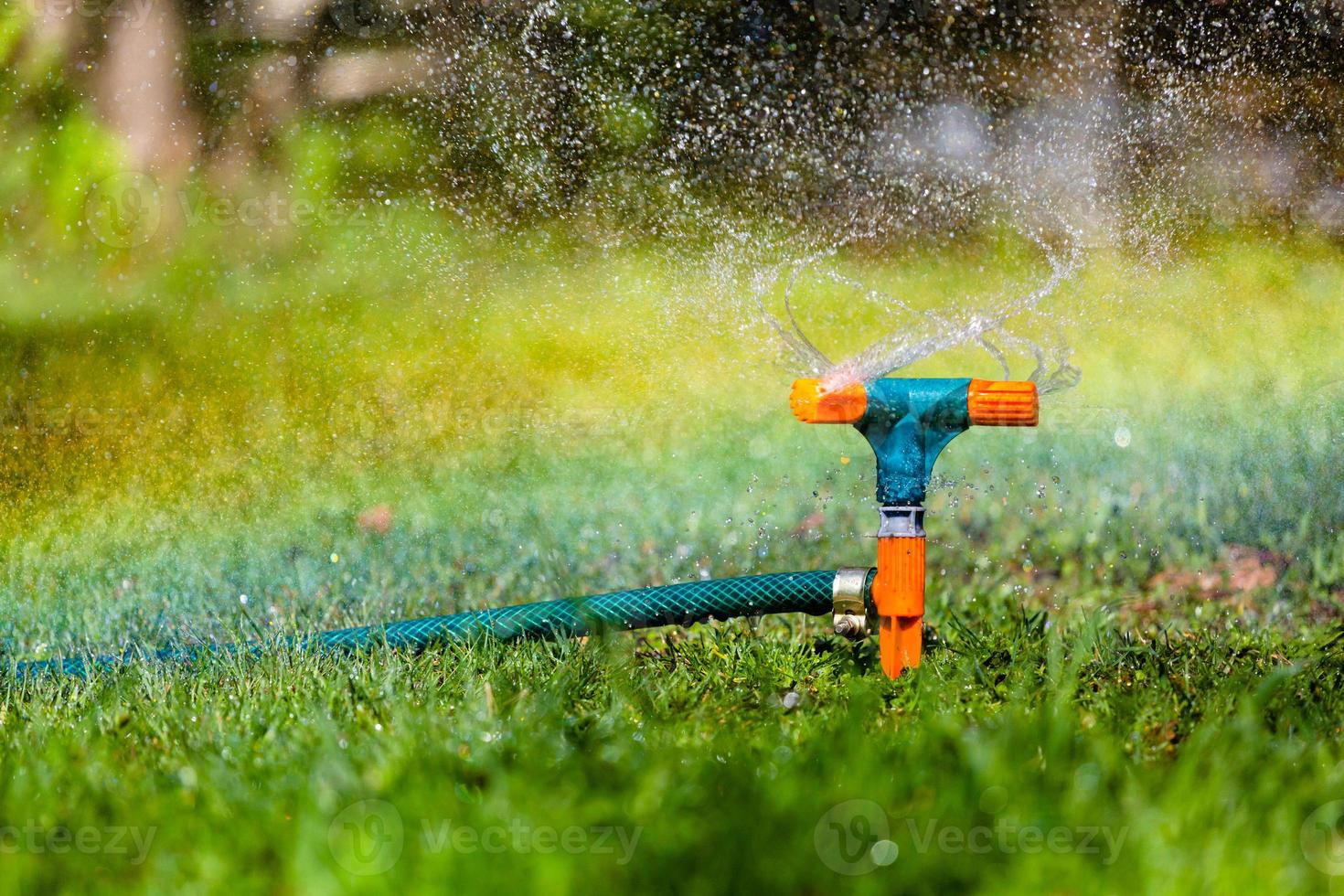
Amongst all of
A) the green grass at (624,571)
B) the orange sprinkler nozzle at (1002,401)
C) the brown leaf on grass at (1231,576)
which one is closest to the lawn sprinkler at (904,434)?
the orange sprinkler nozzle at (1002,401)

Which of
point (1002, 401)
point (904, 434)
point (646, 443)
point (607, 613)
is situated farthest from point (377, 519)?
point (1002, 401)

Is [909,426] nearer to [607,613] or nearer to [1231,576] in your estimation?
[607,613]

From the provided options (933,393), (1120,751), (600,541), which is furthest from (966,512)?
(1120,751)

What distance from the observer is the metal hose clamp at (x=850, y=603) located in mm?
2141

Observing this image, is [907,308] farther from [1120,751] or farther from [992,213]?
[1120,751]

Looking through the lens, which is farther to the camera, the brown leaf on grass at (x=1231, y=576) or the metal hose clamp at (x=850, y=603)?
the brown leaf on grass at (x=1231, y=576)

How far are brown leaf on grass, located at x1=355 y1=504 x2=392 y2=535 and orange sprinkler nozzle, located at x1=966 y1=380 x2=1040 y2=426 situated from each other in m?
2.24

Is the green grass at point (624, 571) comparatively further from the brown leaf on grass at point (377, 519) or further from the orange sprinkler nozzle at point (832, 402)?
the orange sprinkler nozzle at point (832, 402)

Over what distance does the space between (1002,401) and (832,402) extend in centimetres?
27

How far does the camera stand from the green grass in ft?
4.01

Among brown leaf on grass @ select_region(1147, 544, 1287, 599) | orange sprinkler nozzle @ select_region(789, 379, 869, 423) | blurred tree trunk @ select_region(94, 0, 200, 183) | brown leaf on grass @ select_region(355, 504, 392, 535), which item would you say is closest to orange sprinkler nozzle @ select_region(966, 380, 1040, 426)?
orange sprinkler nozzle @ select_region(789, 379, 869, 423)

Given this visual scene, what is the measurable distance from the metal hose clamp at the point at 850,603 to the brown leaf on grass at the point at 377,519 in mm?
1978

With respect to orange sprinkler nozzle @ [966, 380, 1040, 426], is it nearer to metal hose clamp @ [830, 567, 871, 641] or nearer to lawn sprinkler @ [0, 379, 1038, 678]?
lawn sprinkler @ [0, 379, 1038, 678]

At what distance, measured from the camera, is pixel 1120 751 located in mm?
1569
